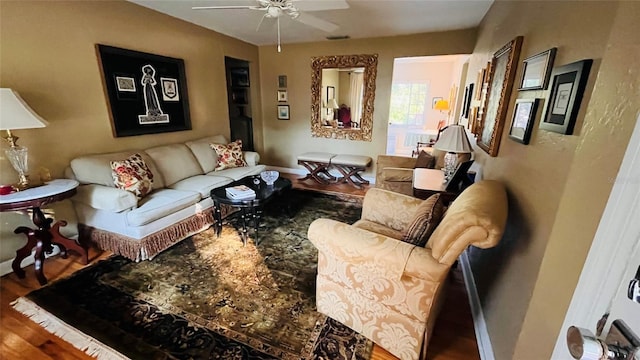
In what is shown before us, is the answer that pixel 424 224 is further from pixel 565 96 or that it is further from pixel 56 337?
pixel 56 337

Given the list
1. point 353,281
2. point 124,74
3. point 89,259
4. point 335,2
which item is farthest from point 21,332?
point 335,2

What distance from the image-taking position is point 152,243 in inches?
95.7

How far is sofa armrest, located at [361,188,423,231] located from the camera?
2031mm

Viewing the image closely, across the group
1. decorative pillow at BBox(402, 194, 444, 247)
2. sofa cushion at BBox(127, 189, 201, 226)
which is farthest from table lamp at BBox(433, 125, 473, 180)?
sofa cushion at BBox(127, 189, 201, 226)

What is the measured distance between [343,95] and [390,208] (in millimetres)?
3222

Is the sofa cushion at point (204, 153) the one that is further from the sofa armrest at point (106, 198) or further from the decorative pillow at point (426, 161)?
the decorative pillow at point (426, 161)

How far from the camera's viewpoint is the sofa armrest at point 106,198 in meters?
2.29

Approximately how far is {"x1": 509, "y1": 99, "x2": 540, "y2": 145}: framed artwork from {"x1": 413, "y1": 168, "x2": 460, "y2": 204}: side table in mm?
664

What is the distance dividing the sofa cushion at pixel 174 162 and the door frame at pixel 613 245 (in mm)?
3466

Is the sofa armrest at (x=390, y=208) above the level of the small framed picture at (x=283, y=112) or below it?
below

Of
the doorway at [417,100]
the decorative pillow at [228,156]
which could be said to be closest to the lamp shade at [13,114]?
the decorative pillow at [228,156]

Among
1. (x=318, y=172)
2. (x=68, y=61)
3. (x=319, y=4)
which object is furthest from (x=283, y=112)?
(x=68, y=61)

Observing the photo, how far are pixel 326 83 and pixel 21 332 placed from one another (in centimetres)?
456

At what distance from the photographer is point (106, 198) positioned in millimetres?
2305
